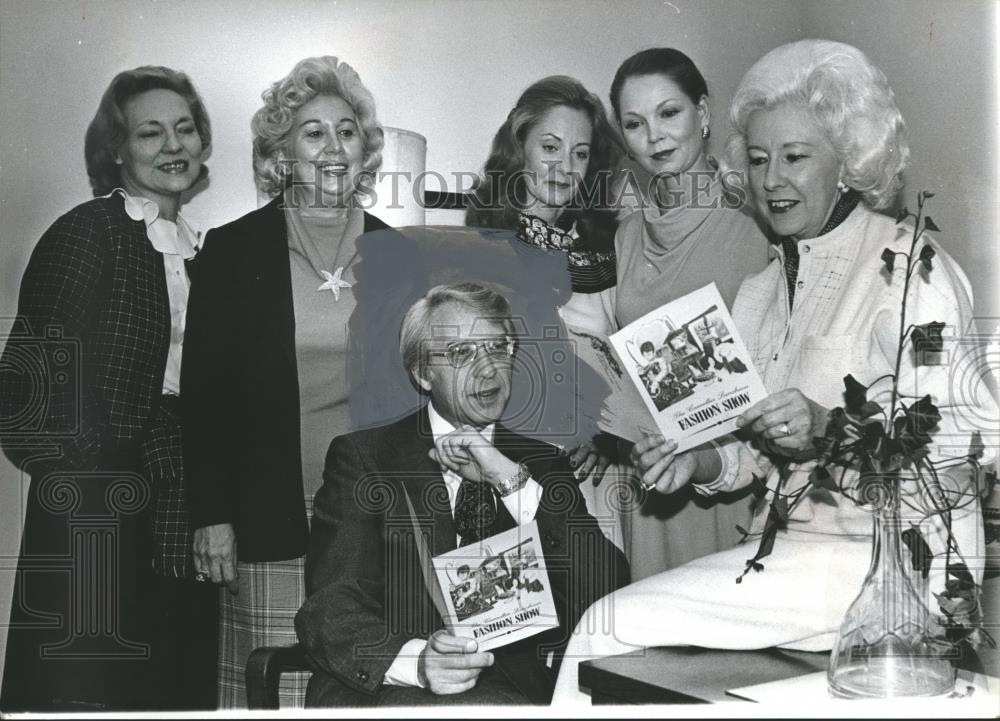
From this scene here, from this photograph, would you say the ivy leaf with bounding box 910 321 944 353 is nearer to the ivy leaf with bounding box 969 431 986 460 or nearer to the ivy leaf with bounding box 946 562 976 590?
the ivy leaf with bounding box 969 431 986 460

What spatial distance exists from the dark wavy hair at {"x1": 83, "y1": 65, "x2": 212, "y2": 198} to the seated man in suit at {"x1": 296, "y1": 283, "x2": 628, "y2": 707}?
1.91ft

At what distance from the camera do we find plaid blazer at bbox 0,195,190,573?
2279mm

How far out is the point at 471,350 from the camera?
2.28 m

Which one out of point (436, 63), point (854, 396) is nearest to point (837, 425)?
point (854, 396)

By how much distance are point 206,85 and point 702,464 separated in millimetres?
1239

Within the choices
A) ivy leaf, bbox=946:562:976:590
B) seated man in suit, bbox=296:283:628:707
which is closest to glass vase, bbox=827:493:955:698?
ivy leaf, bbox=946:562:976:590

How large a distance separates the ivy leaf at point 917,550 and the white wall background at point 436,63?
0.48m

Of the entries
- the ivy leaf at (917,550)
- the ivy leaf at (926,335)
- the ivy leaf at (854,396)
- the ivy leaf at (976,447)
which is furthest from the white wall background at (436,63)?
the ivy leaf at (917,550)

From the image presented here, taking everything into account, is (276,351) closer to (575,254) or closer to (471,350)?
(471,350)

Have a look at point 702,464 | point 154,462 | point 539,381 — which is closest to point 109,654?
point 154,462

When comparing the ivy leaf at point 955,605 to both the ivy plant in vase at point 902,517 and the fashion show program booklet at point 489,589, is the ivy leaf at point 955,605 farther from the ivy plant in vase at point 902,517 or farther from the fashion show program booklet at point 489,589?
the fashion show program booklet at point 489,589

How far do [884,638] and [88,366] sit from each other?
63.8 inches

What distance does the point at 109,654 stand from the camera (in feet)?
7.49

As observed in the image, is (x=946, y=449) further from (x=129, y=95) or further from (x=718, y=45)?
(x=129, y=95)
